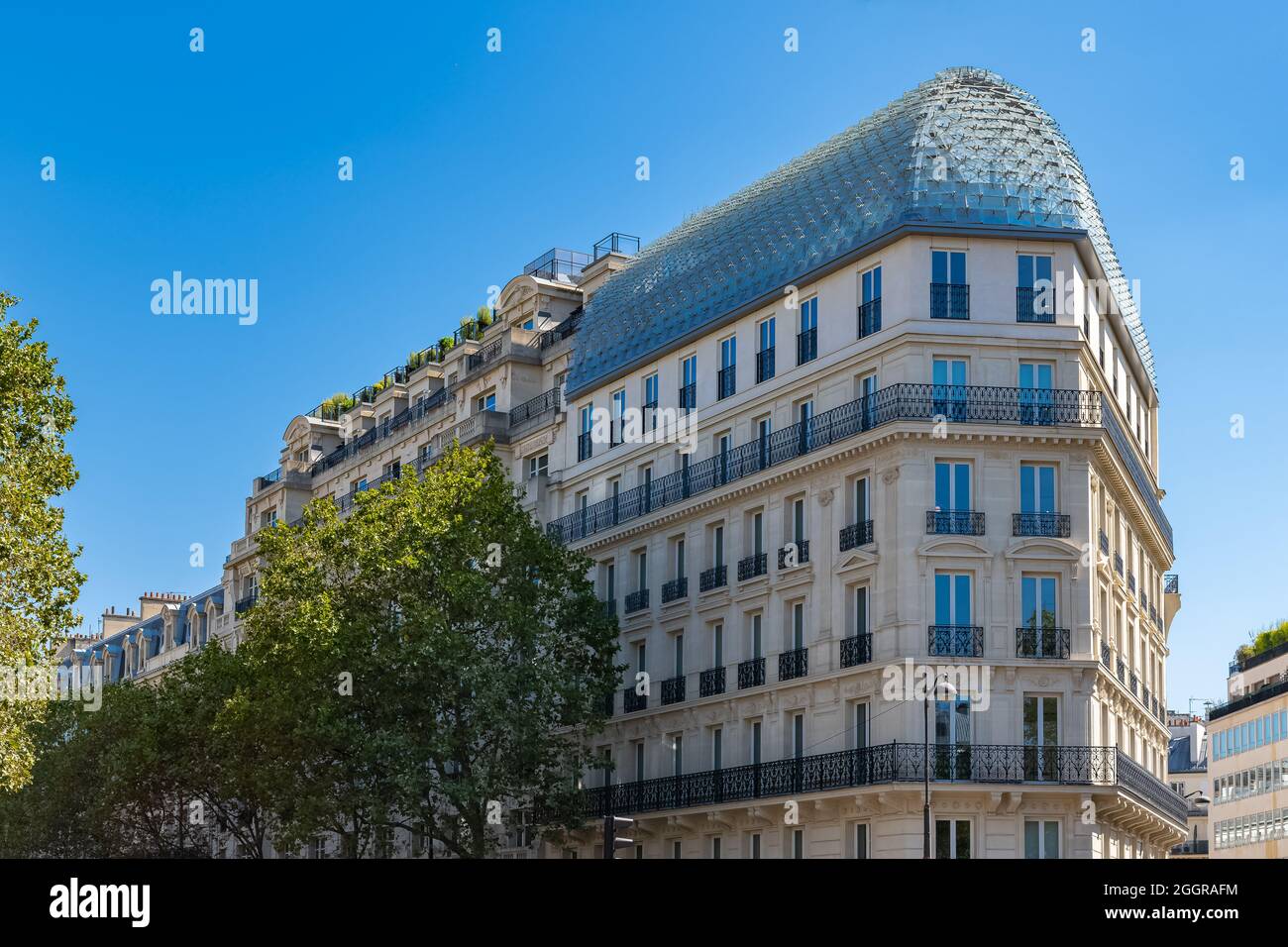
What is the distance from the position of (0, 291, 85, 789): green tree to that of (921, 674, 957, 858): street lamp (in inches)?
761

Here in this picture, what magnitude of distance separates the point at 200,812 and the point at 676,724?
85.7 ft

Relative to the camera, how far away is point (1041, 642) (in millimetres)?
42375

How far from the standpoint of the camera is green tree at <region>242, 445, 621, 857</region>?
146 feet

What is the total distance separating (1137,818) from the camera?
4494 centimetres

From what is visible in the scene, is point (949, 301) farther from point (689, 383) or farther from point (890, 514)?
point (689, 383)

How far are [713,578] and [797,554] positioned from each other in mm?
3986

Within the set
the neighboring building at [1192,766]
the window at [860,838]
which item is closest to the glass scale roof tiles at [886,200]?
the window at [860,838]

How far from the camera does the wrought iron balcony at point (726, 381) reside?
164ft

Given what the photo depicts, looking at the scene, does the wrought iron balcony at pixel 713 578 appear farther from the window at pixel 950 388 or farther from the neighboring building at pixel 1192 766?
the neighboring building at pixel 1192 766

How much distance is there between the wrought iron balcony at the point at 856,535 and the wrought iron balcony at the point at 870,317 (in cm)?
510

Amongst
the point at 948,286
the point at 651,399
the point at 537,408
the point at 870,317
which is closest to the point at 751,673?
the point at 870,317

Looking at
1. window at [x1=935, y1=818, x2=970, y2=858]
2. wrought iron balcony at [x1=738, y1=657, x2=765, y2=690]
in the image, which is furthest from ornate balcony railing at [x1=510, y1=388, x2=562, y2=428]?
window at [x1=935, y1=818, x2=970, y2=858]

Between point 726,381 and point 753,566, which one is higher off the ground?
point 726,381
